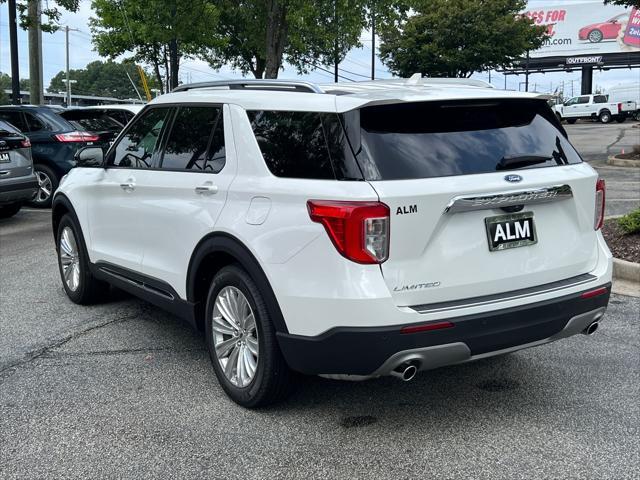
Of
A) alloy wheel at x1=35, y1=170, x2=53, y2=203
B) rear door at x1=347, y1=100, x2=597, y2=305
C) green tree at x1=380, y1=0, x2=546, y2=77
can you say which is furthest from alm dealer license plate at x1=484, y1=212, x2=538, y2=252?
green tree at x1=380, y1=0, x2=546, y2=77

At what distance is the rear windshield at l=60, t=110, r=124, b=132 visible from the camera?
1249 cm

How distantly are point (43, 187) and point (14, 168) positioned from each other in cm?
168

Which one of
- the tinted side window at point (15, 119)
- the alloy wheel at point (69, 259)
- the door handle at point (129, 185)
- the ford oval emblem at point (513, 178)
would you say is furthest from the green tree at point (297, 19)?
the ford oval emblem at point (513, 178)

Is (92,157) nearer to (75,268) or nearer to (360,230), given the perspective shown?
(75,268)

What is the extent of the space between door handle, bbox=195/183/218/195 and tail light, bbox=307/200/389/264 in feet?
Result: 3.16

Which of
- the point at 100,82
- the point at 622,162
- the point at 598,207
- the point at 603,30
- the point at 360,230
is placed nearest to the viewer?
the point at 360,230

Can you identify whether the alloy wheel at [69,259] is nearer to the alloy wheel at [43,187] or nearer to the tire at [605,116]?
the alloy wheel at [43,187]

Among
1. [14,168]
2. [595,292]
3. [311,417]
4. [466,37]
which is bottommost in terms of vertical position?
[311,417]

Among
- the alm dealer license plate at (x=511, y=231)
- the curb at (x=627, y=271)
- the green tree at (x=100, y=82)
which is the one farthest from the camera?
the green tree at (x=100, y=82)

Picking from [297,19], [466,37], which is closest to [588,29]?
[466,37]

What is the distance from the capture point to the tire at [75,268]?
5730 mm

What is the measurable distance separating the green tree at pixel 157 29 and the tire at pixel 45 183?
579 centimetres

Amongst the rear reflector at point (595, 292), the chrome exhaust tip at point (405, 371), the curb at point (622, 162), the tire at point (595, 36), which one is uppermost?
the tire at point (595, 36)

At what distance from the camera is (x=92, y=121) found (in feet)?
41.5
